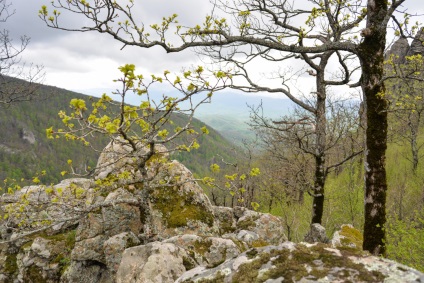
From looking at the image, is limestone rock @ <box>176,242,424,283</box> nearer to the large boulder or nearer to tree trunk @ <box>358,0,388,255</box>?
tree trunk @ <box>358,0,388,255</box>

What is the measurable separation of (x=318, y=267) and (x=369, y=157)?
5.09m

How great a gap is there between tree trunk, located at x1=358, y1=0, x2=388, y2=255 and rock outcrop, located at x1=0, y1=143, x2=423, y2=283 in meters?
3.13

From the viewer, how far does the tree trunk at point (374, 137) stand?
6.83 m

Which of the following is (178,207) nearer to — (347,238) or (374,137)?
(347,238)

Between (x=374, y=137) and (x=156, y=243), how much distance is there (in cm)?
599

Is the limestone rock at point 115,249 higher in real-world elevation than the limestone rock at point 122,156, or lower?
lower

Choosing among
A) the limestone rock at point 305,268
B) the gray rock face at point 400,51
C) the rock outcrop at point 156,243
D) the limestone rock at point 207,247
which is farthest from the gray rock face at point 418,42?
the limestone rock at point 207,247

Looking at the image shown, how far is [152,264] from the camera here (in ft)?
19.9

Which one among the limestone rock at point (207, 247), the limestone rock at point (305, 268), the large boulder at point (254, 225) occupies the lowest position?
the large boulder at point (254, 225)

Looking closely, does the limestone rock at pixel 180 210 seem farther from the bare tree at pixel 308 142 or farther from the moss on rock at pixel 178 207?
the bare tree at pixel 308 142

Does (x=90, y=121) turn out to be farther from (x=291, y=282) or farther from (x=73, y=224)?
(x=73, y=224)

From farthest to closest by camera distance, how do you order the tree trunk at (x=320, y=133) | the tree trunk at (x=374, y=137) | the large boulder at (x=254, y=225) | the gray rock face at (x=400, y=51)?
the large boulder at (x=254, y=225)
the tree trunk at (x=320, y=133)
the gray rock face at (x=400, y=51)
the tree trunk at (x=374, y=137)

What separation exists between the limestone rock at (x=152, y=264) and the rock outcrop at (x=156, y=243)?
2cm

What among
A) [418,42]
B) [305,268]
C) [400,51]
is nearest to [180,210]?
[305,268]
